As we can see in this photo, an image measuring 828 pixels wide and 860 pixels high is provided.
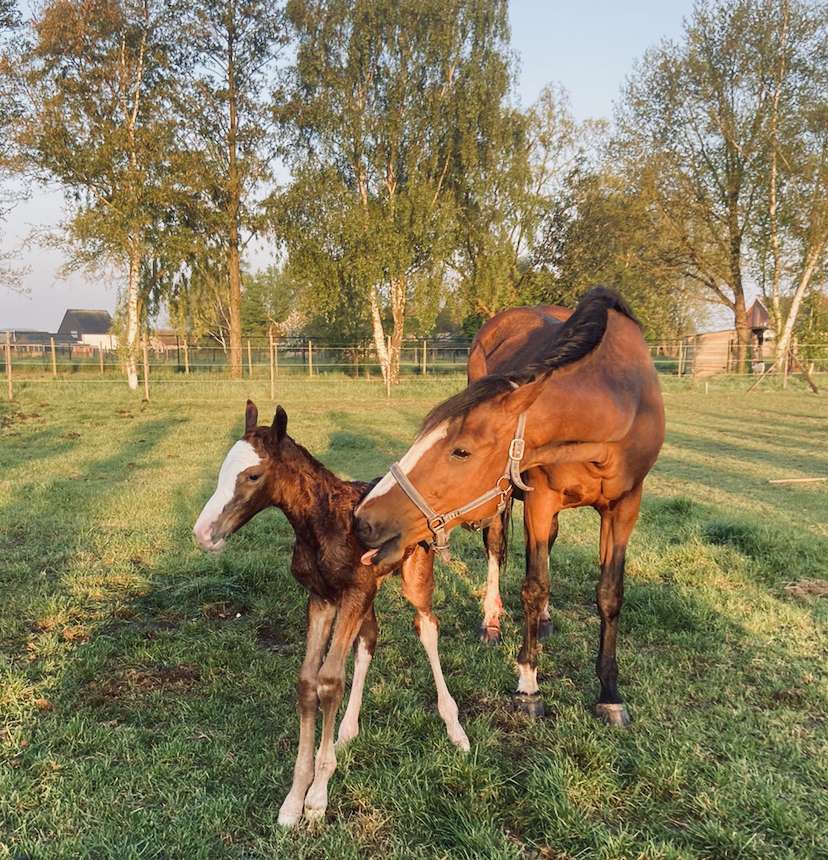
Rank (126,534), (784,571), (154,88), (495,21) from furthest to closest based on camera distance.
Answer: (495,21) < (154,88) < (126,534) < (784,571)

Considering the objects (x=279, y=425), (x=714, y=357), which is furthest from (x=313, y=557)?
(x=714, y=357)

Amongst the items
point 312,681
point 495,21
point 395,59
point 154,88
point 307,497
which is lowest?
point 312,681

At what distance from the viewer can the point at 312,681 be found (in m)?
2.47

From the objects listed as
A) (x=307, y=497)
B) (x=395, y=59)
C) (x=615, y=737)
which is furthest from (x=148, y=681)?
(x=395, y=59)

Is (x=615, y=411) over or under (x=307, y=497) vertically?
over

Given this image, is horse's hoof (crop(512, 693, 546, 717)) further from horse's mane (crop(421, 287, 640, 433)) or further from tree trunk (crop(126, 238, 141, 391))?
tree trunk (crop(126, 238, 141, 391))

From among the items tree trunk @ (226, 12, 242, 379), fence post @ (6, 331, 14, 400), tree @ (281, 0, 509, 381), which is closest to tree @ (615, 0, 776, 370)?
tree @ (281, 0, 509, 381)

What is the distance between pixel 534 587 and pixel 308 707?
1.41 metres

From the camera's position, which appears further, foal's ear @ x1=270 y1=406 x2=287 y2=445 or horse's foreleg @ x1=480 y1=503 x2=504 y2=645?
horse's foreleg @ x1=480 y1=503 x2=504 y2=645

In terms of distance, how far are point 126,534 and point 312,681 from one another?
13.6 ft

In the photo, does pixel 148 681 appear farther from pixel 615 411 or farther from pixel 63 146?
pixel 63 146

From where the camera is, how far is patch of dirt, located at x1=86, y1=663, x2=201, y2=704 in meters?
3.14

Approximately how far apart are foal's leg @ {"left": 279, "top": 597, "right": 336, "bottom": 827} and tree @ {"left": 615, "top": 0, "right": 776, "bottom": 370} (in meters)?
28.0

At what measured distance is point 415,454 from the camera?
234 cm
